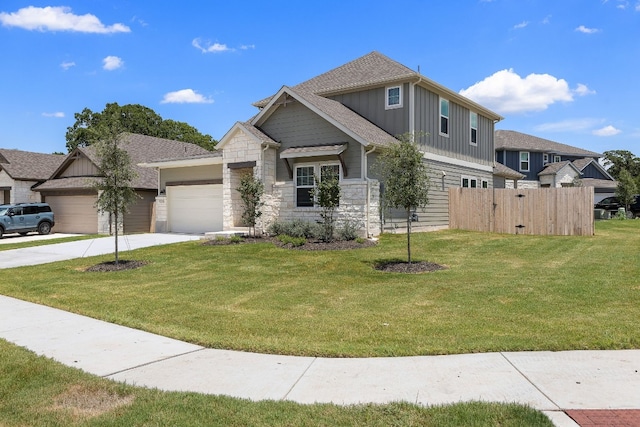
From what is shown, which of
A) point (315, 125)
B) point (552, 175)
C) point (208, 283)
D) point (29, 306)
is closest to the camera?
point (29, 306)

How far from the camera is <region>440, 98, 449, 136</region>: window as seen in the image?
20250mm

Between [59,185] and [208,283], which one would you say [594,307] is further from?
[59,185]

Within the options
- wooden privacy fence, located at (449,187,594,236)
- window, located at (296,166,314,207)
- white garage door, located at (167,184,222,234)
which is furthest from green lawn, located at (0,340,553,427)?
white garage door, located at (167,184,222,234)

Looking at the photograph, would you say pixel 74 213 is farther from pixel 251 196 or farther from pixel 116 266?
pixel 116 266

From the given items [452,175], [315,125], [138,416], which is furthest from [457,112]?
[138,416]

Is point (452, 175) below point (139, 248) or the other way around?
the other way around

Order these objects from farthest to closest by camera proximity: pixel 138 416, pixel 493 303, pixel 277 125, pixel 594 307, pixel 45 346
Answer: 1. pixel 277 125
2. pixel 493 303
3. pixel 594 307
4. pixel 45 346
5. pixel 138 416

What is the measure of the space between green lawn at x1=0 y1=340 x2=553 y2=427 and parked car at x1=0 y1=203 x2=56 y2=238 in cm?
2323

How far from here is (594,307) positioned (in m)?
6.96

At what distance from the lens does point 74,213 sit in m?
25.7

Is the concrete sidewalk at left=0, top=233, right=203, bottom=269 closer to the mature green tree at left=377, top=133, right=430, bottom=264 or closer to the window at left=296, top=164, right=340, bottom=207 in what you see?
the window at left=296, top=164, right=340, bottom=207

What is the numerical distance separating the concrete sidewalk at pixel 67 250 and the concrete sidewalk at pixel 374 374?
9.67 metres

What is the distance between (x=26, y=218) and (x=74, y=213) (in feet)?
7.77

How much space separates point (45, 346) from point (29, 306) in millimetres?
2878
